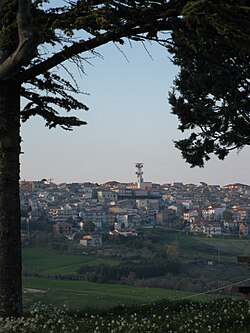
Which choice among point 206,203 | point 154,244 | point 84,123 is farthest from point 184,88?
point 206,203

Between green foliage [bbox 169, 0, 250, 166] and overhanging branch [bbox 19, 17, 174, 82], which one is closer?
overhanging branch [bbox 19, 17, 174, 82]

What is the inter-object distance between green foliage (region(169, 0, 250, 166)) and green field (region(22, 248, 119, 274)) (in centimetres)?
4035

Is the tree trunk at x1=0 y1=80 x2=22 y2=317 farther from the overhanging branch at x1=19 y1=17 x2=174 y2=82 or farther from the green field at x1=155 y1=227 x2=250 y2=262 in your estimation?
the green field at x1=155 y1=227 x2=250 y2=262

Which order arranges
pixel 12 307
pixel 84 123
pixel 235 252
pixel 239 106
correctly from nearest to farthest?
pixel 12 307 < pixel 84 123 < pixel 239 106 < pixel 235 252

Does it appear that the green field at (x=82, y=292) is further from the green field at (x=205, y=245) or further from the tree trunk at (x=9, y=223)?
the tree trunk at (x=9, y=223)

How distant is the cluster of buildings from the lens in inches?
3398

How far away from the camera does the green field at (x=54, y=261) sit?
2171 inches

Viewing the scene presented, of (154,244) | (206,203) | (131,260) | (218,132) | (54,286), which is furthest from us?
(206,203)

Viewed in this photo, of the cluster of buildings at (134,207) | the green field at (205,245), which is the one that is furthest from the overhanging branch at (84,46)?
the cluster of buildings at (134,207)

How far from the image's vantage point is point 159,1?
7.73 meters

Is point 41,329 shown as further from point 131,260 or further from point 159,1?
point 131,260

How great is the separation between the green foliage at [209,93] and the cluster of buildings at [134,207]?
60.0m

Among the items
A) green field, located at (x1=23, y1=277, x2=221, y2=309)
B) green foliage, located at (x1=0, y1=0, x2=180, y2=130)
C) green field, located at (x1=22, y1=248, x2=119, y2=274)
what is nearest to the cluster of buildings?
green field, located at (x1=22, y1=248, x2=119, y2=274)

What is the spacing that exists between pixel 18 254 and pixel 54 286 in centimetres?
3680
